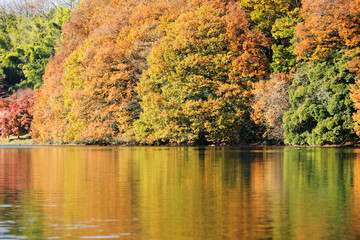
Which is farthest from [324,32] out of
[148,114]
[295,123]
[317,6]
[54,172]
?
[54,172]

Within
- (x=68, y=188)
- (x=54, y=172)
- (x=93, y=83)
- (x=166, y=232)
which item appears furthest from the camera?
(x=93, y=83)

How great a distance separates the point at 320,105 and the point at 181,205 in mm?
36356

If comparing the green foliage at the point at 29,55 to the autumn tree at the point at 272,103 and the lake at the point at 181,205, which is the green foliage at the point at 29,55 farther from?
the lake at the point at 181,205

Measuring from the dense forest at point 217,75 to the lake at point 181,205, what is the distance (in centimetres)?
2641

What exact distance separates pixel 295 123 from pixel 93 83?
23.3 m

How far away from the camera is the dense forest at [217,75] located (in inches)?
1909

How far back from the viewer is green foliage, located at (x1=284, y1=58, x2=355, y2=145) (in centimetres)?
4722

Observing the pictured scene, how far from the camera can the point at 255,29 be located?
56.3m

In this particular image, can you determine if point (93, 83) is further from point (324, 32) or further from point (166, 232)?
point (166, 232)

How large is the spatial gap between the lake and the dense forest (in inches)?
1040

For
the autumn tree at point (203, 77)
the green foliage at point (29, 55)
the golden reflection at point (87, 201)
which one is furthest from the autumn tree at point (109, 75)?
the golden reflection at point (87, 201)

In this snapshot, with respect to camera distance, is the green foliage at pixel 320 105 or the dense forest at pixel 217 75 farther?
the dense forest at pixel 217 75

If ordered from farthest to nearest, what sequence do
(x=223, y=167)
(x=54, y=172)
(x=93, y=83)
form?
(x=93, y=83) → (x=223, y=167) → (x=54, y=172)

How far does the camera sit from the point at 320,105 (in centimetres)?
4884
